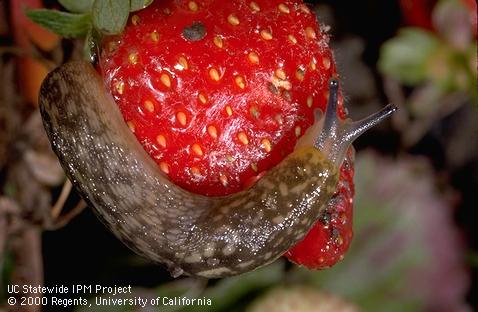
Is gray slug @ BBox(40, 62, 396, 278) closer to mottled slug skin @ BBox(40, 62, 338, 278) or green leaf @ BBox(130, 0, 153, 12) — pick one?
mottled slug skin @ BBox(40, 62, 338, 278)

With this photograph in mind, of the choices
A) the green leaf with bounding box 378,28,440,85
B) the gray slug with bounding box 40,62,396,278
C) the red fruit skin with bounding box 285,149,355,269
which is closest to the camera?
the gray slug with bounding box 40,62,396,278

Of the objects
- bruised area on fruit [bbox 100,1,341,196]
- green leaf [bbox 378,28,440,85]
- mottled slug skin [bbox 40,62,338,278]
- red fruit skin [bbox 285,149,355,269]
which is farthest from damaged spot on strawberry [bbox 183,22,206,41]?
green leaf [bbox 378,28,440,85]

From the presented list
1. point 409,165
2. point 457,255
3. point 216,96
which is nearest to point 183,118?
point 216,96

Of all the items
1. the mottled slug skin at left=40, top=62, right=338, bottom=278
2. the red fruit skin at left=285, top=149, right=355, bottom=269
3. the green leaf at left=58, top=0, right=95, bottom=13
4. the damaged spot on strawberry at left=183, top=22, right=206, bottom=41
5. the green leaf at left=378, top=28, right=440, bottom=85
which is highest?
the green leaf at left=58, top=0, right=95, bottom=13

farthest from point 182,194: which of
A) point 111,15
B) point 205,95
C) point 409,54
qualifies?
point 409,54

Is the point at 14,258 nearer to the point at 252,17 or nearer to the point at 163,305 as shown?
the point at 163,305

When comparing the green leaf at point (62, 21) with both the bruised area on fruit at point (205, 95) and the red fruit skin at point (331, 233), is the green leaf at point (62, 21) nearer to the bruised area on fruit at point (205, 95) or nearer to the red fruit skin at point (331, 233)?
the bruised area on fruit at point (205, 95)
